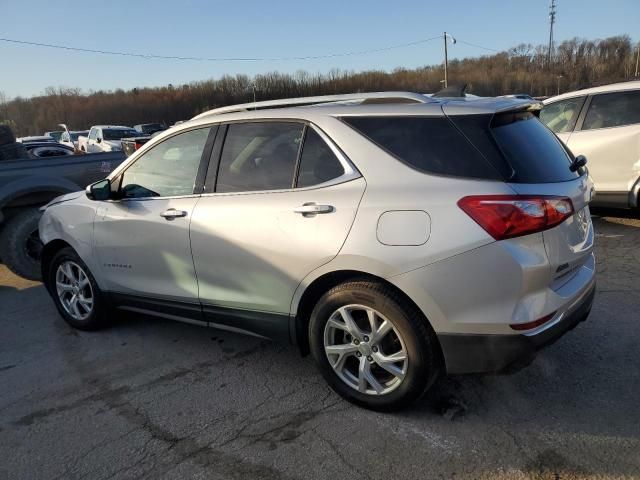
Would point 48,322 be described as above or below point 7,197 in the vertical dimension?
below

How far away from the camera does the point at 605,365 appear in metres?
3.25

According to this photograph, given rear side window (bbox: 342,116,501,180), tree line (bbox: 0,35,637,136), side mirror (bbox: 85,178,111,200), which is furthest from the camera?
tree line (bbox: 0,35,637,136)

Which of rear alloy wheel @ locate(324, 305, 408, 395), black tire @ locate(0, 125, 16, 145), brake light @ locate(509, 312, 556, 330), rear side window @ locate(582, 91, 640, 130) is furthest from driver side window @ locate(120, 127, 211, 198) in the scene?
rear side window @ locate(582, 91, 640, 130)

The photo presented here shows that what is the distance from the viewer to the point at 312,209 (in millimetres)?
2855

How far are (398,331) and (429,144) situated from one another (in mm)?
982

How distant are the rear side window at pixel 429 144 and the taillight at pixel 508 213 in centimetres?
14

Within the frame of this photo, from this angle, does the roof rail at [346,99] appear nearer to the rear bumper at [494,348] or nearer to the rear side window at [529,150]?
the rear side window at [529,150]

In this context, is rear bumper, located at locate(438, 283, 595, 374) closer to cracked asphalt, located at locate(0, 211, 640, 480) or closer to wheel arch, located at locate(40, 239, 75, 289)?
cracked asphalt, located at locate(0, 211, 640, 480)

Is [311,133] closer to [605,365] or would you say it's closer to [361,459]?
[361,459]

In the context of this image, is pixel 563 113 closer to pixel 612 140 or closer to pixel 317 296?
pixel 612 140

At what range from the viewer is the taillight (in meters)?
2.41

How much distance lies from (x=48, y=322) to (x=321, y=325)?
3.07 metres

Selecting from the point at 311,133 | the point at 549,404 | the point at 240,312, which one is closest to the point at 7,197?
the point at 240,312

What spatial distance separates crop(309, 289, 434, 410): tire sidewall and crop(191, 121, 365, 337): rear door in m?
0.21
